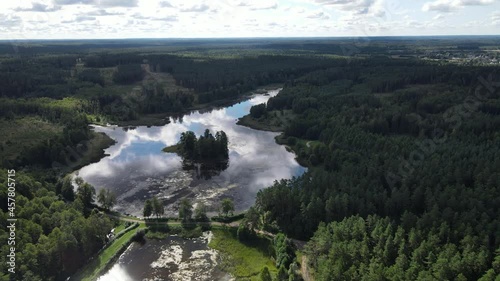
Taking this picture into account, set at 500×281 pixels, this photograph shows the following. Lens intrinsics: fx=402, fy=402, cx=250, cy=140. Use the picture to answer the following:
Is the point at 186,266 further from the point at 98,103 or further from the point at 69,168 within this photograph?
the point at 98,103

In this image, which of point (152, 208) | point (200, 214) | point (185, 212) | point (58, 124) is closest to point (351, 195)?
point (200, 214)

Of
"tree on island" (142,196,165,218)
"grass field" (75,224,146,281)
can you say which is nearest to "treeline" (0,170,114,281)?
"grass field" (75,224,146,281)

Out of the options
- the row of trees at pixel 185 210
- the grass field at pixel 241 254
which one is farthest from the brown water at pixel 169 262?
the row of trees at pixel 185 210

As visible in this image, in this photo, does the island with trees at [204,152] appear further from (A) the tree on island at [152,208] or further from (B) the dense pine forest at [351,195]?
(A) the tree on island at [152,208]

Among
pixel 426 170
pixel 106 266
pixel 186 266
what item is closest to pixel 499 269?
pixel 426 170

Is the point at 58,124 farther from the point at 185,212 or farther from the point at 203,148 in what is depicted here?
the point at 185,212
